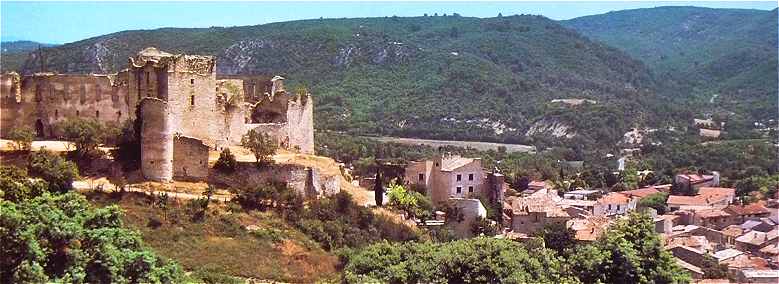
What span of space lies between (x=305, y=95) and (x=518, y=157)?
47.9m

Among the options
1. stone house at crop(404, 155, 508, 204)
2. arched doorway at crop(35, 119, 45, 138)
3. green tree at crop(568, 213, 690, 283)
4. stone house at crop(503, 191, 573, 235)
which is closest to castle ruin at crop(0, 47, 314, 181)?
arched doorway at crop(35, 119, 45, 138)

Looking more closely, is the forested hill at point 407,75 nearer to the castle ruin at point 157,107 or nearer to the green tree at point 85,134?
the castle ruin at point 157,107

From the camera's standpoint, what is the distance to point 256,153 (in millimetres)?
33719

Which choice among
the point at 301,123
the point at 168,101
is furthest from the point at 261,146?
the point at 301,123

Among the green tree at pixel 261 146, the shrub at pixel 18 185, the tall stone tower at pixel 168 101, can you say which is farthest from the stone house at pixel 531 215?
the shrub at pixel 18 185

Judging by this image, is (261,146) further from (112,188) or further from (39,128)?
(39,128)

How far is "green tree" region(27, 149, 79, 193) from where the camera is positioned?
30078 millimetres

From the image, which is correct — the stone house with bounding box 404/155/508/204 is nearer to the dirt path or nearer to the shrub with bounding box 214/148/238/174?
the shrub with bounding box 214/148/238/174

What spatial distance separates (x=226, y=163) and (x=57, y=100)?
7265 mm

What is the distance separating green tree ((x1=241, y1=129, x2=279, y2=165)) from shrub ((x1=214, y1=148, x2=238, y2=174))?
86 centimetres

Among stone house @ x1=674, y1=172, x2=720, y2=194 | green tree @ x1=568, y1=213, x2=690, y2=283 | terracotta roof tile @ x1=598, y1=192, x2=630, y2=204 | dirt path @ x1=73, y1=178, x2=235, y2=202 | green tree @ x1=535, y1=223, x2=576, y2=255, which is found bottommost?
stone house @ x1=674, y1=172, x2=720, y2=194

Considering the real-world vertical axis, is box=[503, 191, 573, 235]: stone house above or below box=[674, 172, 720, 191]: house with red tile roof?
above

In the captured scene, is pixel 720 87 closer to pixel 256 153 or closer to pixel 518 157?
pixel 518 157

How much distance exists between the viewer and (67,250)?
2116 centimetres
